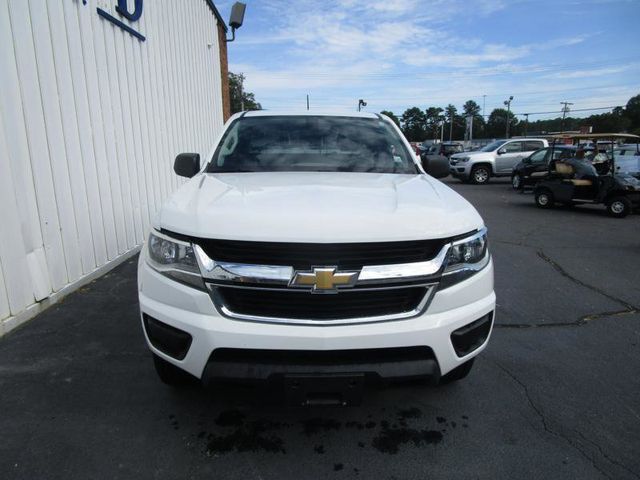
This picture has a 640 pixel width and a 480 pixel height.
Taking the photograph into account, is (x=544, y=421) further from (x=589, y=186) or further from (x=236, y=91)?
(x=236, y=91)

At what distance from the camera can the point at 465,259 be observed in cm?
228

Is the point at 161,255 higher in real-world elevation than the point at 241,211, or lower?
lower

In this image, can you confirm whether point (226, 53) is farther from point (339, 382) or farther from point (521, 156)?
point (339, 382)

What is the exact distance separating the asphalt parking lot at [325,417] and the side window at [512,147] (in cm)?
1630

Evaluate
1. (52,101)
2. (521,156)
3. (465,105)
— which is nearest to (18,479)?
(52,101)

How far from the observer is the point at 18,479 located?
2164mm

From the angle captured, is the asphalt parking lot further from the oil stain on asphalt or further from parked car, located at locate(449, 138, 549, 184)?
parked car, located at locate(449, 138, 549, 184)

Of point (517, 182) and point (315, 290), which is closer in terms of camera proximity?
point (315, 290)

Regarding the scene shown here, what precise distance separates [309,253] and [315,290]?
168mm

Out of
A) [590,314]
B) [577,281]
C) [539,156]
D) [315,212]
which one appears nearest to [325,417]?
[315,212]

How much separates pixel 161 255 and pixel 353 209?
3.21 feet

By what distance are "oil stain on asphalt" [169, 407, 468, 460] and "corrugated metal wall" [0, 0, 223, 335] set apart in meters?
2.41

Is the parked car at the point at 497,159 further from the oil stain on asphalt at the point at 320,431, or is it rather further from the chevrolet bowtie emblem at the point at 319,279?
the chevrolet bowtie emblem at the point at 319,279

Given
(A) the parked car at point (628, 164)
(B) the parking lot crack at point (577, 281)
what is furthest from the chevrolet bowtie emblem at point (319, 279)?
(A) the parked car at point (628, 164)
